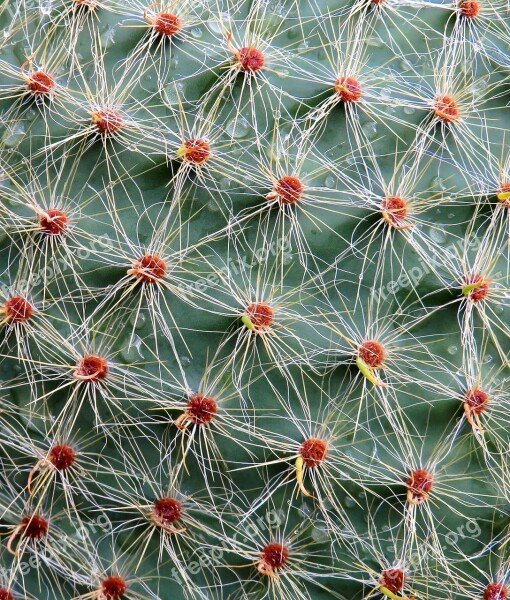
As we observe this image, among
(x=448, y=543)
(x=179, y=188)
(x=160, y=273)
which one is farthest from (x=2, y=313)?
(x=448, y=543)

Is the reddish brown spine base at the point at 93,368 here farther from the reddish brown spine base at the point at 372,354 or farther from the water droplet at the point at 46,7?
the water droplet at the point at 46,7

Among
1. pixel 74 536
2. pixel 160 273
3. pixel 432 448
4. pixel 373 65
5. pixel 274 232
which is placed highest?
pixel 373 65

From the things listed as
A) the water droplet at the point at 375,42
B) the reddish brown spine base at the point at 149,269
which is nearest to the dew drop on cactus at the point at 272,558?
the reddish brown spine base at the point at 149,269

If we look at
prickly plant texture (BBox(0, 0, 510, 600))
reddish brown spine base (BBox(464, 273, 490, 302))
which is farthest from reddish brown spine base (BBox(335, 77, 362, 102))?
reddish brown spine base (BBox(464, 273, 490, 302))

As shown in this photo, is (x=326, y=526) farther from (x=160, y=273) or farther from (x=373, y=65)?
(x=373, y=65)

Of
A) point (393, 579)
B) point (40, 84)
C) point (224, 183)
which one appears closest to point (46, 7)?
point (40, 84)

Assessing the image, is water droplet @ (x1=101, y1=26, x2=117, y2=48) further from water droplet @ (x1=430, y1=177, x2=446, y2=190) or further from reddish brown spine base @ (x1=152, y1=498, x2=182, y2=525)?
reddish brown spine base @ (x1=152, y1=498, x2=182, y2=525)

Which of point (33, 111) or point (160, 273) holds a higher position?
point (33, 111)
